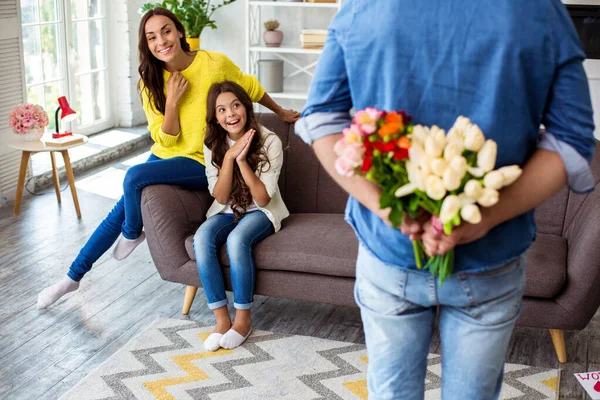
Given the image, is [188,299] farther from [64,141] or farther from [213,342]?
[64,141]

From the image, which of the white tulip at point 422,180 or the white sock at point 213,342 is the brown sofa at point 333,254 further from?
the white tulip at point 422,180

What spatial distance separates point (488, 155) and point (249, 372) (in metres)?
1.74

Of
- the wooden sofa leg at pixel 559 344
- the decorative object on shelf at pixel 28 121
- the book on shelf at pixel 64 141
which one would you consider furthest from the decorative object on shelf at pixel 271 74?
the wooden sofa leg at pixel 559 344

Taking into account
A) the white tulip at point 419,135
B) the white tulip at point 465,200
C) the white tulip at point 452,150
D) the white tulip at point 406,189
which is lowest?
the white tulip at point 465,200

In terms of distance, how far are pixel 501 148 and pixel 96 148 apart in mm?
4763

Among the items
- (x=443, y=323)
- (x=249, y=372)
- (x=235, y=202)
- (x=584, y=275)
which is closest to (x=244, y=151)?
(x=235, y=202)

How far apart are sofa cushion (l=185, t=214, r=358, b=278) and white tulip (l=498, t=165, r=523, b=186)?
1619 mm

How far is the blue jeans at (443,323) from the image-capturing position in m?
1.31

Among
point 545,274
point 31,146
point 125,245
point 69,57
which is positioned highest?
point 69,57

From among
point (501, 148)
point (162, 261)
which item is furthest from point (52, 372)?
point (501, 148)

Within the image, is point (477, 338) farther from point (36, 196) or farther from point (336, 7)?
point (336, 7)

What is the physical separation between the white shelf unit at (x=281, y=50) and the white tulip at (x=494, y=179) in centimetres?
474

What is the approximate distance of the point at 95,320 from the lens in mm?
3146

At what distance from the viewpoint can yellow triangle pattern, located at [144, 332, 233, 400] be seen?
2574mm
